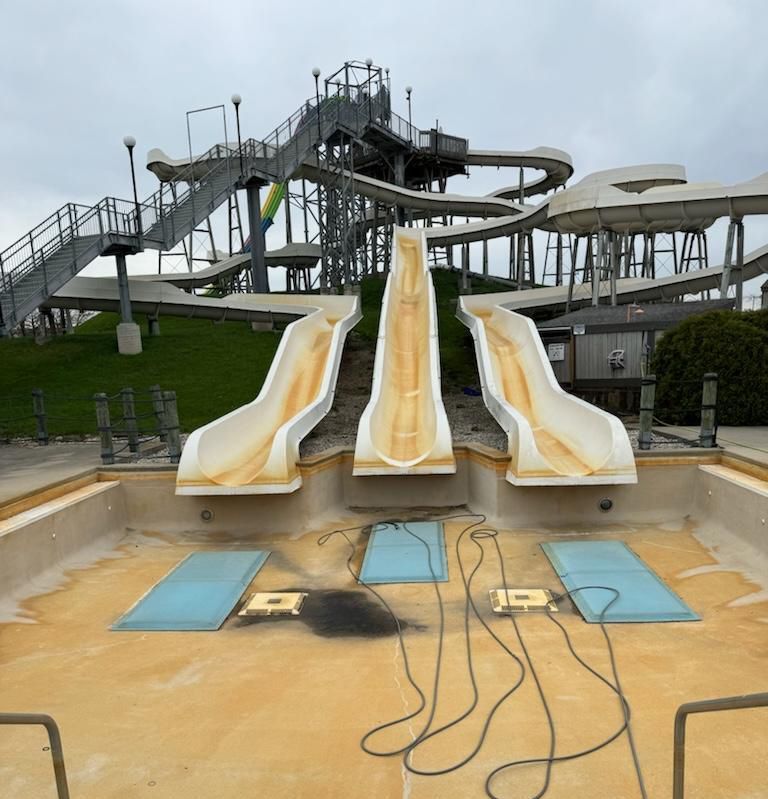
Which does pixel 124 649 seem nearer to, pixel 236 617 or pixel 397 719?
pixel 236 617

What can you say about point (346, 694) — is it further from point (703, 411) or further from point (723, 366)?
point (723, 366)

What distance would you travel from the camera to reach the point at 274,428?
795cm

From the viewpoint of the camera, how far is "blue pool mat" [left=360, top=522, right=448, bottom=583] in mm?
4988

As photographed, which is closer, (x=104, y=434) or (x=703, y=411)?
(x=703, y=411)

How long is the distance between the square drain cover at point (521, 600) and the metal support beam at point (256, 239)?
1618 centimetres

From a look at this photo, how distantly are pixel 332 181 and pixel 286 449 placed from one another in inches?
715

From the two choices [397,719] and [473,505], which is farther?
[473,505]

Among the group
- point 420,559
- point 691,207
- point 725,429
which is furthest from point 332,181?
point 420,559

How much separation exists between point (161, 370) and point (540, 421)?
380 inches

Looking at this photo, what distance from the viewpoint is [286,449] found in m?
6.38

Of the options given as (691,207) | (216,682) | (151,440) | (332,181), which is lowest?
(216,682)

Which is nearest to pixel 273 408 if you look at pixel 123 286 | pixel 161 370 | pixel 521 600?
pixel 521 600

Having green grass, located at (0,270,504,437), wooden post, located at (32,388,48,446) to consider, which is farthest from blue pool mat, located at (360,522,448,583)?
wooden post, located at (32,388,48,446)

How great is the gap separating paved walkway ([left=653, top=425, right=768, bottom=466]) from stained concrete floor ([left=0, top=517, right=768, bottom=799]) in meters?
1.89
